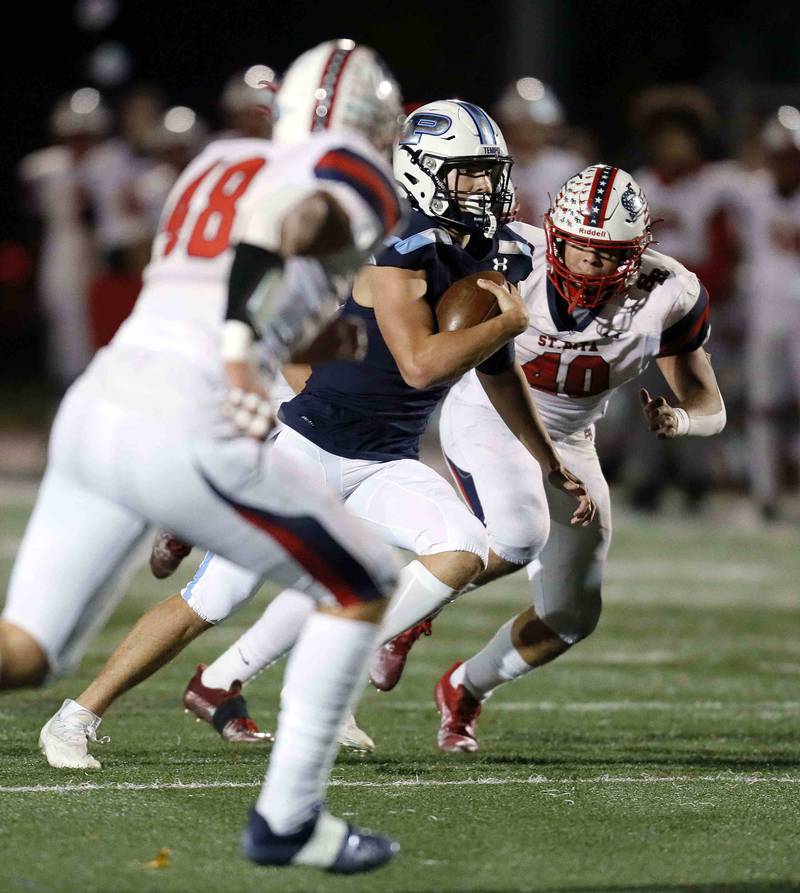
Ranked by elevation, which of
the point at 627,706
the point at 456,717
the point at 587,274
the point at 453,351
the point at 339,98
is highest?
the point at 339,98

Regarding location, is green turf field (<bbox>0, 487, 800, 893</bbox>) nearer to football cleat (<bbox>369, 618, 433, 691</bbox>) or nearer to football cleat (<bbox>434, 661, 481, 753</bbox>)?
football cleat (<bbox>434, 661, 481, 753</bbox>)

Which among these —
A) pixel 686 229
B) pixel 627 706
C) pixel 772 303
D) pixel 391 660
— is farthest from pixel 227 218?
pixel 686 229

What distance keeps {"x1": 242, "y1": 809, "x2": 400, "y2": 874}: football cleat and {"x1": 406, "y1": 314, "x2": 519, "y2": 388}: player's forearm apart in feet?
3.92

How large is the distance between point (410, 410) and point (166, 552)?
76cm

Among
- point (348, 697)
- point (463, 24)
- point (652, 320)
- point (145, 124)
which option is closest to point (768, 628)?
point (652, 320)

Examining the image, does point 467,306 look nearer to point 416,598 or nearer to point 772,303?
point 416,598

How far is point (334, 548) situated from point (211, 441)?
0.99ft

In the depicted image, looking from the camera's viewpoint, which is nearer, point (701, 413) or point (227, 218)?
point (227, 218)

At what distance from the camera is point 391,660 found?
492 cm

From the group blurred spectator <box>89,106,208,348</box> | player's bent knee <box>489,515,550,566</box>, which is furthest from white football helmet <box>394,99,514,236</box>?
blurred spectator <box>89,106,208,348</box>

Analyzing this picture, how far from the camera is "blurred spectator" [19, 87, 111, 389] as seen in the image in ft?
39.7

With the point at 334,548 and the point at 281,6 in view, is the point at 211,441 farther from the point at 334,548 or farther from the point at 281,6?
the point at 281,6

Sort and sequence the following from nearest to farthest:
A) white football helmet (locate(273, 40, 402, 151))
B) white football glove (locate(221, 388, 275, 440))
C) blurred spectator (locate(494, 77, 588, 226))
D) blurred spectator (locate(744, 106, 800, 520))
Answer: white football glove (locate(221, 388, 275, 440)) < white football helmet (locate(273, 40, 402, 151)) < blurred spectator (locate(744, 106, 800, 520)) < blurred spectator (locate(494, 77, 588, 226))

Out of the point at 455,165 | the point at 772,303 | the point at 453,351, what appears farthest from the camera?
the point at 772,303
